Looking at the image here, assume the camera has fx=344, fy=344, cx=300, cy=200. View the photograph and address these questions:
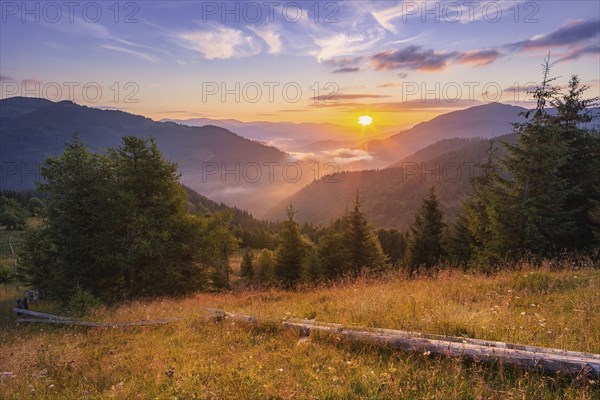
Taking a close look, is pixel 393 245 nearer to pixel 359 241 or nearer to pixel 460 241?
pixel 359 241

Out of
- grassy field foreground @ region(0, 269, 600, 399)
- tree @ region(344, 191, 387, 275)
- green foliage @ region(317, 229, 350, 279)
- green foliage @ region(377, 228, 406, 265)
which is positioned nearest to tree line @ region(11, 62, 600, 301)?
grassy field foreground @ region(0, 269, 600, 399)

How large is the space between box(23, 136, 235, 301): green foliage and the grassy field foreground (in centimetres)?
1049

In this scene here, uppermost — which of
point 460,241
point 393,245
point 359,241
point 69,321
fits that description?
point 460,241

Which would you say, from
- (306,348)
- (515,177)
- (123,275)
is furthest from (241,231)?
(306,348)

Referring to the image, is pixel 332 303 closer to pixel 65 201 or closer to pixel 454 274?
pixel 454 274

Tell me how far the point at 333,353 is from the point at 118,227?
1965cm

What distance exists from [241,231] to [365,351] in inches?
4599

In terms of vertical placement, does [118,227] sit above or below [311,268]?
above

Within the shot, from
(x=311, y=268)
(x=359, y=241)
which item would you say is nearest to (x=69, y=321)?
(x=311, y=268)

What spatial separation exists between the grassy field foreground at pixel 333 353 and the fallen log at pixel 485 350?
0.13 metres

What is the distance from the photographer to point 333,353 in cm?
634

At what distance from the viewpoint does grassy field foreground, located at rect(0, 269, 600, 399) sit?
5016 millimetres

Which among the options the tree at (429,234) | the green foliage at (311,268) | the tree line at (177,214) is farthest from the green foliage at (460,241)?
the green foliage at (311,268)

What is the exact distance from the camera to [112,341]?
9.74 meters
